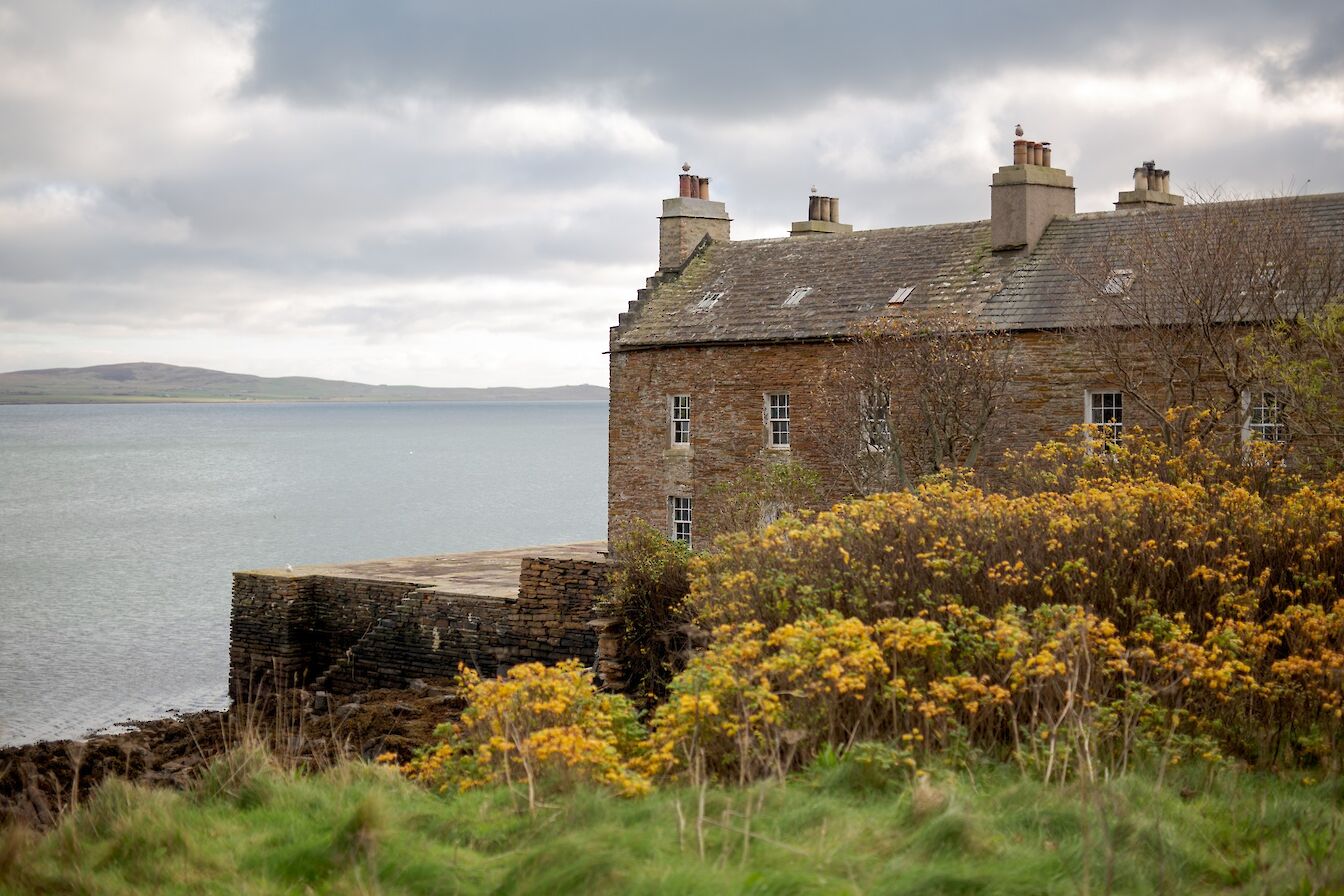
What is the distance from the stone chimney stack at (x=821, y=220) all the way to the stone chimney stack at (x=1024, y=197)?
6.50 meters

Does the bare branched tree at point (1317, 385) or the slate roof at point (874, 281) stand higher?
the slate roof at point (874, 281)

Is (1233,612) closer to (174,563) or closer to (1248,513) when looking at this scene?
(1248,513)

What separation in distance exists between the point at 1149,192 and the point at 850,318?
26.5ft

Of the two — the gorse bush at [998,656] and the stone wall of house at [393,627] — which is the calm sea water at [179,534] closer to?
the stone wall of house at [393,627]

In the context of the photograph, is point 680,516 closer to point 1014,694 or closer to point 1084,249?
point 1084,249

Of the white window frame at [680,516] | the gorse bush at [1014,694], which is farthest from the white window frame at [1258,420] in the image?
the gorse bush at [1014,694]

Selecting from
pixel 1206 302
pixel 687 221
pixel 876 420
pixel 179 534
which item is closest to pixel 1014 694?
pixel 1206 302

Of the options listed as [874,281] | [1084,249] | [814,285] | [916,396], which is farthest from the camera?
[814,285]

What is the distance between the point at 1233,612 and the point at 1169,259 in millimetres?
15563

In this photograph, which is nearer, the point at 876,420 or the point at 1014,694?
the point at 1014,694

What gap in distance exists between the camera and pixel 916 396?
1123 inches

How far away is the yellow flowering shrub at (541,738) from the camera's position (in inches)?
354

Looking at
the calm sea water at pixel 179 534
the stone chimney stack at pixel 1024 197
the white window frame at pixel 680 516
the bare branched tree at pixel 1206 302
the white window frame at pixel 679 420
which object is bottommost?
the calm sea water at pixel 179 534

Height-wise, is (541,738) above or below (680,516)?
above
